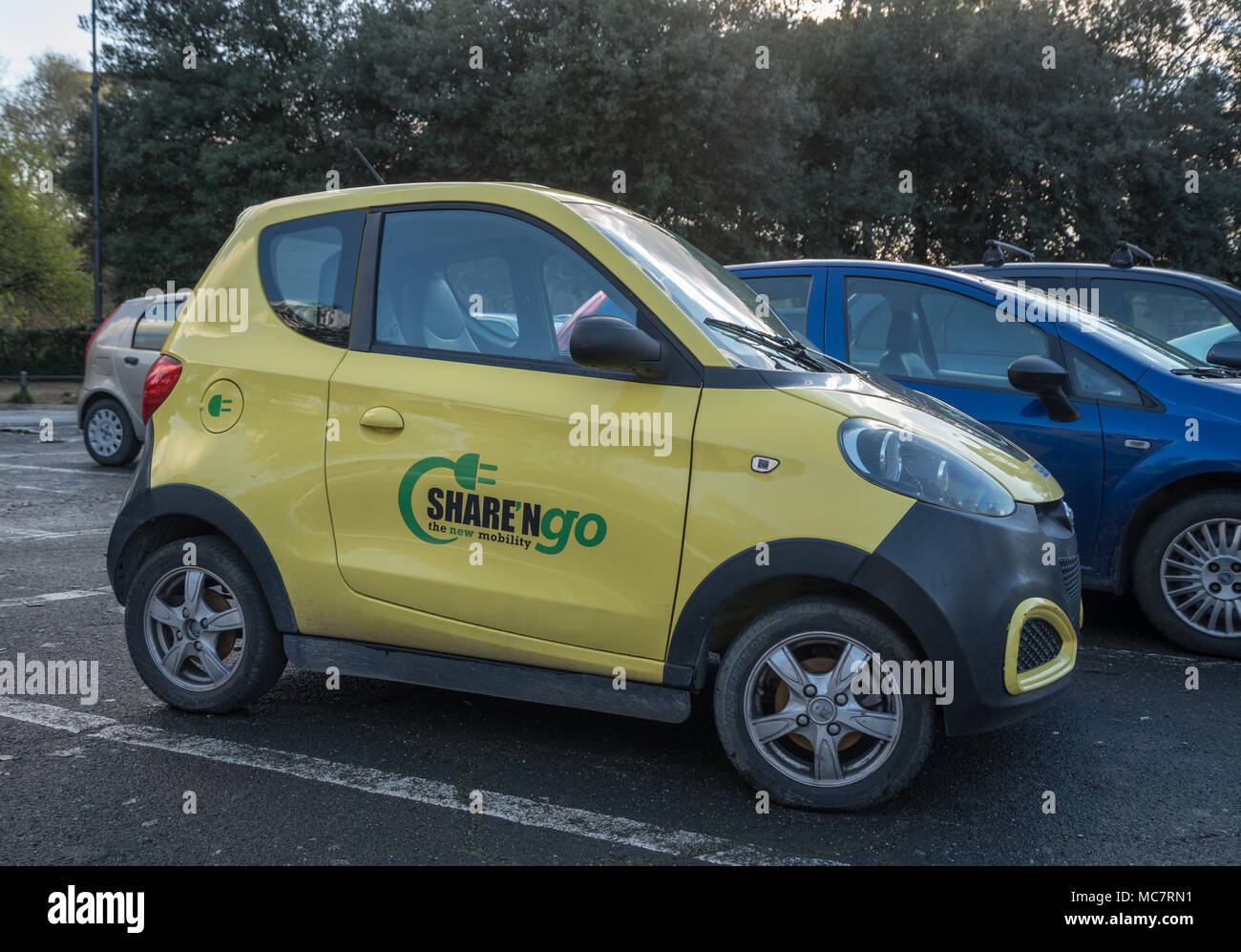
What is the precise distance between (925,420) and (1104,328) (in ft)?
8.22

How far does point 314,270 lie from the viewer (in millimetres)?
4055

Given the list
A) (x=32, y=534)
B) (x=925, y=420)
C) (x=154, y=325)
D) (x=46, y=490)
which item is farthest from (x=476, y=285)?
(x=154, y=325)

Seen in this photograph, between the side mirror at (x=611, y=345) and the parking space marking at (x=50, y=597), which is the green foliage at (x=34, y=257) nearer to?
the parking space marking at (x=50, y=597)

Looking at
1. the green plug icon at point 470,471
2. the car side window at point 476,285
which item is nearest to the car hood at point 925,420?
the car side window at point 476,285

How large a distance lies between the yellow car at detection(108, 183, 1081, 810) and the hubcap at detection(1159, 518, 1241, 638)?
1.68m

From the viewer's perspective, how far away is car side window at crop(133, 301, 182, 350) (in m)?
11.9

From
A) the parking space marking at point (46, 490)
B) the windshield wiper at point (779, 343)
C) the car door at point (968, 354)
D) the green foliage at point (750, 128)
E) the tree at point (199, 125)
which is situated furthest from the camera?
the tree at point (199, 125)

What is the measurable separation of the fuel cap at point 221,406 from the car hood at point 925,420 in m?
1.90

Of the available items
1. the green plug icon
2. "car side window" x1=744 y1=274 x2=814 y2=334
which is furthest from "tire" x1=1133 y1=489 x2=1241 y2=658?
the green plug icon

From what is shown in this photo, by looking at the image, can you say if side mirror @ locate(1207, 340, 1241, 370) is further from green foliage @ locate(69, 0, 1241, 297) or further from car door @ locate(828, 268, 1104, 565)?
green foliage @ locate(69, 0, 1241, 297)

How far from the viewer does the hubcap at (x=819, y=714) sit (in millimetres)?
3289
